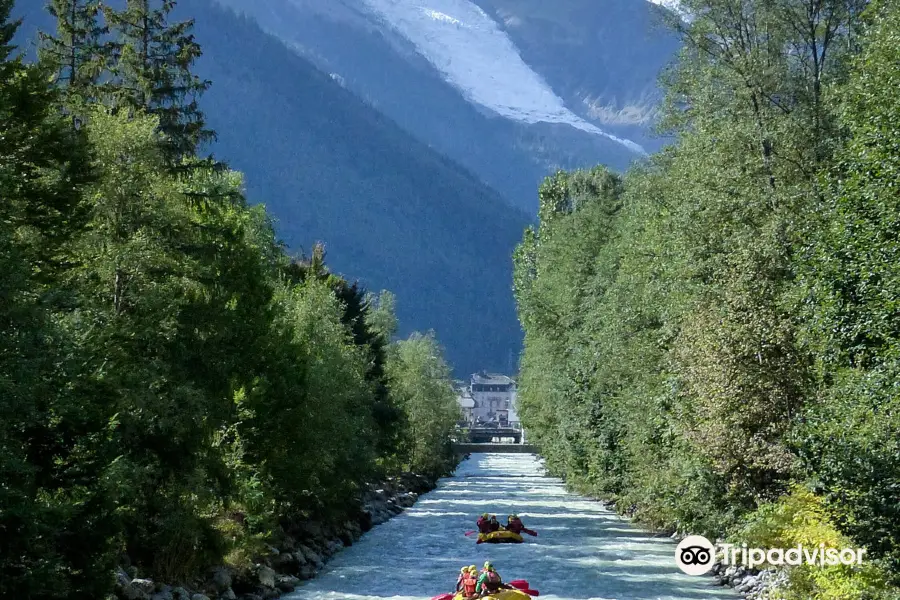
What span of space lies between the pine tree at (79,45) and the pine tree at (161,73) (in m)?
0.80

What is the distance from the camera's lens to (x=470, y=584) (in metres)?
28.0

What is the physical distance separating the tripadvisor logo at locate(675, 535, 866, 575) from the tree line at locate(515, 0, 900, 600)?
31 cm

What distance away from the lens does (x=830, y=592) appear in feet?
77.8

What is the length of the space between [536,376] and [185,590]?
62.8 metres

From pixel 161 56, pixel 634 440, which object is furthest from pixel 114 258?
pixel 634 440

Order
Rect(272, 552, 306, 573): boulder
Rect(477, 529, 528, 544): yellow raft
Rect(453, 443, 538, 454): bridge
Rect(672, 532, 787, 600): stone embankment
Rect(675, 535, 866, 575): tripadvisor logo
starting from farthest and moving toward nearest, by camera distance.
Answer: Rect(453, 443, 538, 454): bridge → Rect(477, 529, 528, 544): yellow raft → Rect(272, 552, 306, 573): boulder → Rect(672, 532, 787, 600): stone embankment → Rect(675, 535, 866, 575): tripadvisor logo

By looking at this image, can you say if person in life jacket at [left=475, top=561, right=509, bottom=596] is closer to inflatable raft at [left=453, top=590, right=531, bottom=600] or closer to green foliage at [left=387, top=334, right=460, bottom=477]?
inflatable raft at [left=453, top=590, right=531, bottom=600]

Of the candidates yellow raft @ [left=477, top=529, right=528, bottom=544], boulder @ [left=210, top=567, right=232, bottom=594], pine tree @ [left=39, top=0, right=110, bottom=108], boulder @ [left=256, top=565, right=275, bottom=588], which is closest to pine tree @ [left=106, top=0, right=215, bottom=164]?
pine tree @ [left=39, top=0, right=110, bottom=108]

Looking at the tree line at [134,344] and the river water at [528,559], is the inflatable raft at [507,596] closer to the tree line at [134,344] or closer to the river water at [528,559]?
the river water at [528,559]

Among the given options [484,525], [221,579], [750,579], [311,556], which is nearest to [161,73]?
[221,579]

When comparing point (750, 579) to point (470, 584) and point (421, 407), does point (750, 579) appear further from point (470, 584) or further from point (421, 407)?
point (421, 407)

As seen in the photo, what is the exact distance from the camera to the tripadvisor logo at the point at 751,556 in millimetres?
24281

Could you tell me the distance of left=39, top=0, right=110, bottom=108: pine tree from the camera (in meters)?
34.6

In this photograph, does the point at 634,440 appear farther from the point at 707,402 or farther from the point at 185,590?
the point at 185,590
